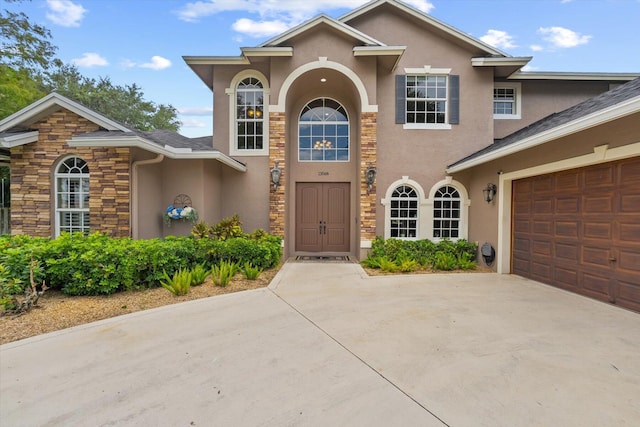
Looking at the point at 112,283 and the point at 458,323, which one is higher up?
the point at 112,283

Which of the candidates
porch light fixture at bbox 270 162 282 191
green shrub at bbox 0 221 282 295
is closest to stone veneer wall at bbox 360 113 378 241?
porch light fixture at bbox 270 162 282 191

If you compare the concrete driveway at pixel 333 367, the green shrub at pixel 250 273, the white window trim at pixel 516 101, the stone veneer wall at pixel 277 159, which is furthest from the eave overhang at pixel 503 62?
the green shrub at pixel 250 273

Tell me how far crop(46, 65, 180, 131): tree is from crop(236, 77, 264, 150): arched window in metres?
19.1

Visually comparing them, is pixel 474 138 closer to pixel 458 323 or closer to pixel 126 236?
pixel 458 323

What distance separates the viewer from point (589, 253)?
542 centimetres

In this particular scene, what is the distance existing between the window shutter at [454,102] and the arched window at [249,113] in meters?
6.09

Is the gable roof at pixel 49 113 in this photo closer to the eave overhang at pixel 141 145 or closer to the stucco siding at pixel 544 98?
the eave overhang at pixel 141 145

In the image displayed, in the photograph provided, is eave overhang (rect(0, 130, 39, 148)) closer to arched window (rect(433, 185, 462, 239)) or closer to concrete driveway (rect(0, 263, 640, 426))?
concrete driveway (rect(0, 263, 640, 426))

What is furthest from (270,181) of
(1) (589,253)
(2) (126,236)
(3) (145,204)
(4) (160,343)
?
(1) (589,253)

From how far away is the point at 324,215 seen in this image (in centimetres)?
1002

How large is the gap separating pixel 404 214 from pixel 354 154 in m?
2.62

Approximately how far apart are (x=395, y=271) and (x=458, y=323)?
352 cm

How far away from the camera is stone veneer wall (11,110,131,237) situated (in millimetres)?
7195

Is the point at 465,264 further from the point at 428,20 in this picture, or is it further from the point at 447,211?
the point at 428,20
